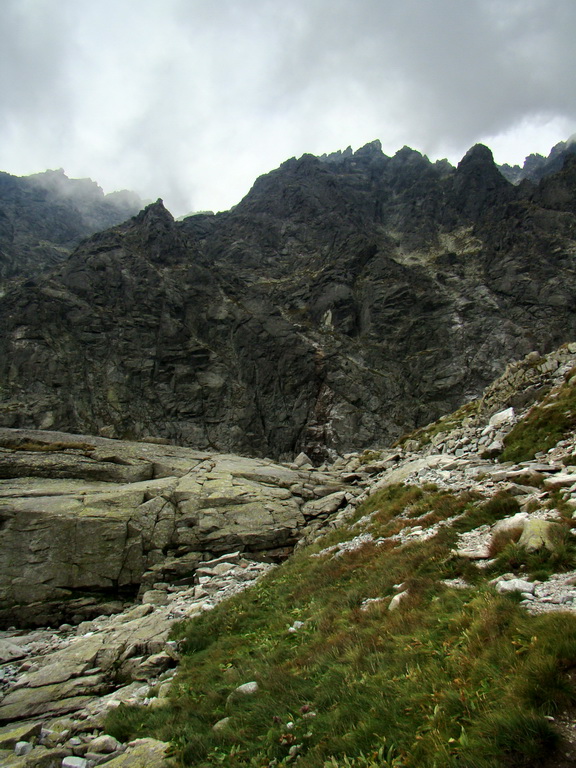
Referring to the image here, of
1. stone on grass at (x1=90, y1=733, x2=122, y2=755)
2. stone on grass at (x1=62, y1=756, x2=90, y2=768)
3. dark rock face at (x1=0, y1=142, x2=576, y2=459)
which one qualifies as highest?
dark rock face at (x1=0, y1=142, x2=576, y2=459)

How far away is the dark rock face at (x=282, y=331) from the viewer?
257 feet

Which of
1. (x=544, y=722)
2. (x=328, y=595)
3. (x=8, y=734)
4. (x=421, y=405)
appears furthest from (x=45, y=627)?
(x=421, y=405)

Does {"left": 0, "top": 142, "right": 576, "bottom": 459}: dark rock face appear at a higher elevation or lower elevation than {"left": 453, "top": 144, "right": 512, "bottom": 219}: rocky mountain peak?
lower

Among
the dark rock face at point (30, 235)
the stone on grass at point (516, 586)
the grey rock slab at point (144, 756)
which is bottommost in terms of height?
the grey rock slab at point (144, 756)

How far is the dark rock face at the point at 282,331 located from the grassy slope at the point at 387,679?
208 ft

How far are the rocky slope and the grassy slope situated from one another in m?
0.10

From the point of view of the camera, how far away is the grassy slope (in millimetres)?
3908

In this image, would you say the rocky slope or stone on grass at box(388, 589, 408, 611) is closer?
the rocky slope

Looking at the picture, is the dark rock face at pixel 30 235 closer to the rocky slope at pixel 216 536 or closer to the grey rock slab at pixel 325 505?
the rocky slope at pixel 216 536

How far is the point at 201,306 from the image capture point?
329 ft

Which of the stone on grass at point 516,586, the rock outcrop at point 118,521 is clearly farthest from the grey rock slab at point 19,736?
the rock outcrop at point 118,521

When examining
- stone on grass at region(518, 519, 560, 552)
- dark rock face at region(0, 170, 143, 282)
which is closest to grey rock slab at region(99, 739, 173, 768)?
stone on grass at region(518, 519, 560, 552)

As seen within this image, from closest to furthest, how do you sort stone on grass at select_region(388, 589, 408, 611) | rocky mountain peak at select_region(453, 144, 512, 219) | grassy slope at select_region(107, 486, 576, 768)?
grassy slope at select_region(107, 486, 576, 768) < stone on grass at select_region(388, 589, 408, 611) < rocky mountain peak at select_region(453, 144, 512, 219)

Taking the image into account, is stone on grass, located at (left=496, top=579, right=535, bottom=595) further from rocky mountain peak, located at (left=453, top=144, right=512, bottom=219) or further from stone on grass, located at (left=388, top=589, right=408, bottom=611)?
rocky mountain peak, located at (left=453, top=144, right=512, bottom=219)
